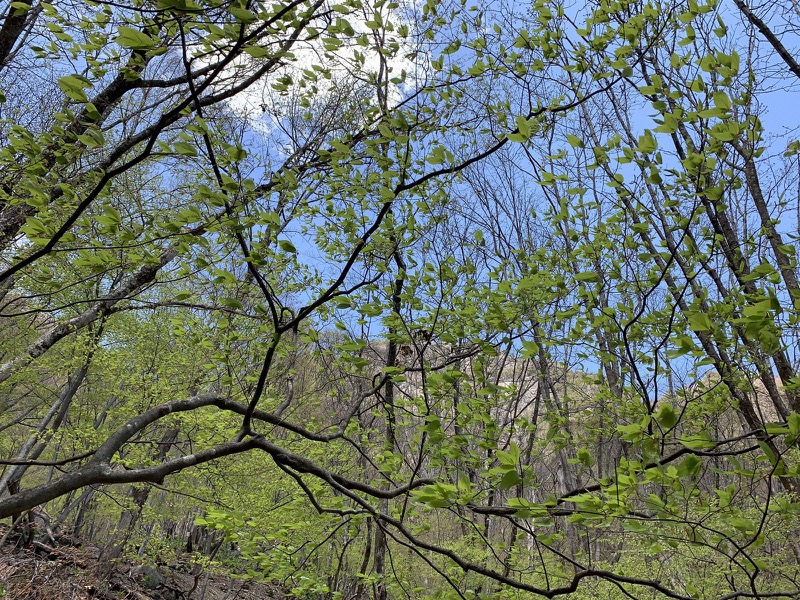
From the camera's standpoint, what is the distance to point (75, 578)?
28.0 ft

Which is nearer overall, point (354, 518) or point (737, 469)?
point (737, 469)

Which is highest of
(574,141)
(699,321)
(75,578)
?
(574,141)

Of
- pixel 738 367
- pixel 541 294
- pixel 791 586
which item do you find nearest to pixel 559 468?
pixel 791 586

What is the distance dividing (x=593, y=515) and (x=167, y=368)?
9.81 m

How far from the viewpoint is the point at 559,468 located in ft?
30.9

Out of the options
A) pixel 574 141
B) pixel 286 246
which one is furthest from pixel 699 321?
pixel 286 246

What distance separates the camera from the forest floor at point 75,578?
7344mm

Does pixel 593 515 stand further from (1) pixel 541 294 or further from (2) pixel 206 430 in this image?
(2) pixel 206 430

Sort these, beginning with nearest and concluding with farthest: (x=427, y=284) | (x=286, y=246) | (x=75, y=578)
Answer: (x=286, y=246), (x=427, y=284), (x=75, y=578)

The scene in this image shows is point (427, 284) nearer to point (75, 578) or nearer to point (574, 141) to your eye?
point (574, 141)

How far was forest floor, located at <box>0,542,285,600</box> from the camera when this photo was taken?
734 centimetres

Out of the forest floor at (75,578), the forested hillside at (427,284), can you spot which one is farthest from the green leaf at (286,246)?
the forest floor at (75,578)

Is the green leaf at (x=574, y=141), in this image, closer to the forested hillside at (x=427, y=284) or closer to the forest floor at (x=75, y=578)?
the forested hillside at (x=427, y=284)

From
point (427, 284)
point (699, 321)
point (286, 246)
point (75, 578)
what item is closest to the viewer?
point (699, 321)
